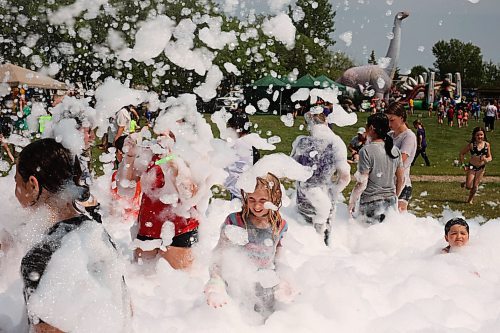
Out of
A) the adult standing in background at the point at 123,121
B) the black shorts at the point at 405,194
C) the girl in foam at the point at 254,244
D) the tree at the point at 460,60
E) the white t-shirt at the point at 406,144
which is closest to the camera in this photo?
the girl in foam at the point at 254,244

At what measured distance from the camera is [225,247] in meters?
3.32

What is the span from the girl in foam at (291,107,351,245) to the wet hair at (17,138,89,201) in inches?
133

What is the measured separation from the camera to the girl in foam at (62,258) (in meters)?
2.18

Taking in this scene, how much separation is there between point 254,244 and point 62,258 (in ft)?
4.50

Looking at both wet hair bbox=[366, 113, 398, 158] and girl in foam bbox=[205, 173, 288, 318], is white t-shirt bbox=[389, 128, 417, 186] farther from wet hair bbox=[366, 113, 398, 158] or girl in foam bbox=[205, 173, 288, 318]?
girl in foam bbox=[205, 173, 288, 318]

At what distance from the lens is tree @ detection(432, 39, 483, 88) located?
266 feet

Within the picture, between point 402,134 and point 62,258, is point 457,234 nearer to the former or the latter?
point 402,134

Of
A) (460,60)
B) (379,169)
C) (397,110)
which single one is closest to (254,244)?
(379,169)

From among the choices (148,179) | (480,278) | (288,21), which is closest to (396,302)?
(480,278)

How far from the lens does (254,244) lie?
11.0 feet

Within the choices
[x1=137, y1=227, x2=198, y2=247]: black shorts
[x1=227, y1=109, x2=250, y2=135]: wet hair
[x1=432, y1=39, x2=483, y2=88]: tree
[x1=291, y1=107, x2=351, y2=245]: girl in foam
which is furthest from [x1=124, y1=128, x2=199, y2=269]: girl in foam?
[x1=432, y1=39, x2=483, y2=88]: tree

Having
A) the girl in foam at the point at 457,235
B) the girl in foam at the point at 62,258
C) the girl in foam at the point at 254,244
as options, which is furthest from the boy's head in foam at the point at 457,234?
the girl in foam at the point at 62,258

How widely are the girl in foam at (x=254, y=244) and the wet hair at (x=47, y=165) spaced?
1.24m

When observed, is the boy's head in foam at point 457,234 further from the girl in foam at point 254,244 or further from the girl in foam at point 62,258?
the girl in foam at point 62,258
